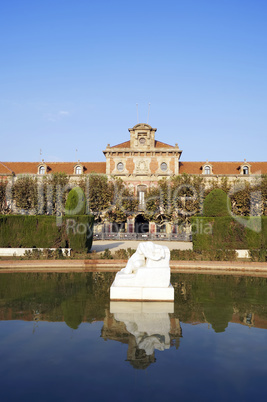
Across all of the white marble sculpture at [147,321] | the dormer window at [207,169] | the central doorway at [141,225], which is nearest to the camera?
the white marble sculpture at [147,321]

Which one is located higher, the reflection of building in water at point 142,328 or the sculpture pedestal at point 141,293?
the sculpture pedestal at point 141,293

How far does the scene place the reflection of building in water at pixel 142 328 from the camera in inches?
240

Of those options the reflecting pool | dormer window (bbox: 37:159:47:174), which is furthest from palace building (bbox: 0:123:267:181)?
the reflecting pool

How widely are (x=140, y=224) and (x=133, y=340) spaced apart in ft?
134

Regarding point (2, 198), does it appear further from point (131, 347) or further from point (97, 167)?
point (131, 347)

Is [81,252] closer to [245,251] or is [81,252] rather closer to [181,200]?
[245,251]

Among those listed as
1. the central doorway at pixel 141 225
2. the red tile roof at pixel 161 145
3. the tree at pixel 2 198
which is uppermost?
the red tile roof at pixel 161 145

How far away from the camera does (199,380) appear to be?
16.8 feet

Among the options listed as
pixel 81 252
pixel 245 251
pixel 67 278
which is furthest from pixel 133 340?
pixel 245 251

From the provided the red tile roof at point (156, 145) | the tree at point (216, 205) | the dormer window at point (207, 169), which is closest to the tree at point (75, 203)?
the tree at point (216, 205)

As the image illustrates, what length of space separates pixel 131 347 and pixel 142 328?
1.10 m

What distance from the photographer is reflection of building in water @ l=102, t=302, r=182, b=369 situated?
6095 mm

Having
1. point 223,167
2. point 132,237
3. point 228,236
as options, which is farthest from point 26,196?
point 223,167

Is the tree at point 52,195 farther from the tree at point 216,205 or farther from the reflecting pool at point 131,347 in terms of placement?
the reflecting pool at point 131,347
